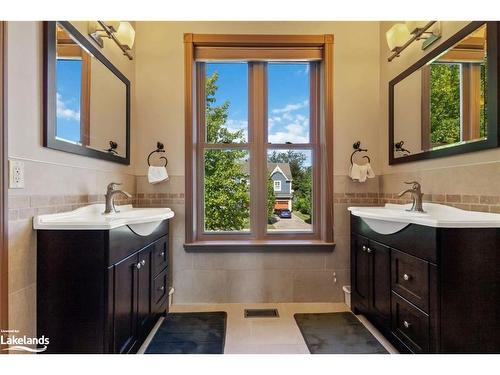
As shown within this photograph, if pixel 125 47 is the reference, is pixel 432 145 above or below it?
below

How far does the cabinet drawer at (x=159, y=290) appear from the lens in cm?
198

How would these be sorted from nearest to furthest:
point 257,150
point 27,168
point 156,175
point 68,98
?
point 27,168
point 68,98
point 156,175
point 257,150

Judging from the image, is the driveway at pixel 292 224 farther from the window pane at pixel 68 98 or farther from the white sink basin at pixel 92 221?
the window pane at pixel 68 98

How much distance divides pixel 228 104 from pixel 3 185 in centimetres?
189

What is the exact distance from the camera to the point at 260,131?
2695mm

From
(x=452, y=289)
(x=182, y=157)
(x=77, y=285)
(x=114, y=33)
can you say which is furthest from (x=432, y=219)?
(x=114, y=33)

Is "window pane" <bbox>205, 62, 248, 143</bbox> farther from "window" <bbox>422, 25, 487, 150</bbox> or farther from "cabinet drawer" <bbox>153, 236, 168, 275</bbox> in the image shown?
"window" <bbox>422, 25, 487, 150</bbox>

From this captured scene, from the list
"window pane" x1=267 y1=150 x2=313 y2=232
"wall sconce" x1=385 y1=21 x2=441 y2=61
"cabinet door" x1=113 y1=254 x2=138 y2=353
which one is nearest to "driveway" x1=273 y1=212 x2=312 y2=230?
"window pane" x1=267 y1=150 x2=313 y2=232

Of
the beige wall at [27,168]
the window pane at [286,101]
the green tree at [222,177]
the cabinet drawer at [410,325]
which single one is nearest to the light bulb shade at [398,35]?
the window pane at [286,101]

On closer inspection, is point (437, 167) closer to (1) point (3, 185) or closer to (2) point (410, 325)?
(2) point (410, 325)
